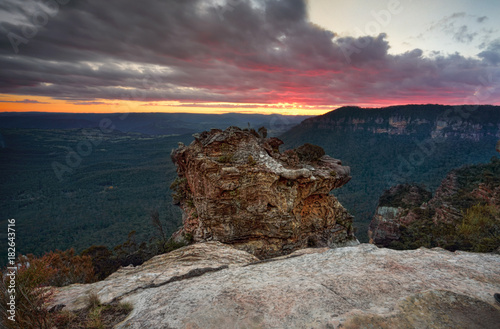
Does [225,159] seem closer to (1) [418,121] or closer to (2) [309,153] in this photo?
(2) [309,153]

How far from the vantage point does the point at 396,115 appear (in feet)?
488

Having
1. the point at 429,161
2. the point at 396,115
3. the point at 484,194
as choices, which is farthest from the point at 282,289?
the point at 396,115

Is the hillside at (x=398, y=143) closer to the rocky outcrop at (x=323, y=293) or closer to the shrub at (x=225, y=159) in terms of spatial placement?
the shrub at (x=225, y=159)

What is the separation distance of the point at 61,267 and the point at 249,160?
19.7 meters

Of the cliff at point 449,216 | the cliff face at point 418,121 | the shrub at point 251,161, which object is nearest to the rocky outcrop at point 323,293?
the shrub at point 251,161

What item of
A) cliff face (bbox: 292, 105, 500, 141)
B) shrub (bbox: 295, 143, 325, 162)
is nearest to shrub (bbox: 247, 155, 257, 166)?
shrub (bbox: 295, 143, 325, 162)

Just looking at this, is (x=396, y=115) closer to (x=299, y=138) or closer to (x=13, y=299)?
(x=299, y=138)

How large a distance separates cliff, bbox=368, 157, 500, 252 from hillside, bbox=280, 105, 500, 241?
51.9 ft

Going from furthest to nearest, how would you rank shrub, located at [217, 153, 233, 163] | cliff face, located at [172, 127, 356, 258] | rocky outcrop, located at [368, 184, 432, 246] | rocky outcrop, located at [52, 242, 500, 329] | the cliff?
rocky outcrop, located at [368, 184, 432, 246] → the cliff → shrub, located at [217, 153, 233, 163] → cliff face, located at [172, 127, 356, 258] → rocky outcrop, located at [52, 242, 500, 329]

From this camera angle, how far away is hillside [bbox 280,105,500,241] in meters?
96.8

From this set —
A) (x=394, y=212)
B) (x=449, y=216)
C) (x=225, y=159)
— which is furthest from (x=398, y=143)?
(x=225, y=159)

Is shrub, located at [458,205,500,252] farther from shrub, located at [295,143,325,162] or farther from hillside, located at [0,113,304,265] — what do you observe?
hillside, located at [0,113,304,265]

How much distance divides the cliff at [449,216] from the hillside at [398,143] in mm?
15805

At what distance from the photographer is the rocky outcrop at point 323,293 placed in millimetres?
4824
